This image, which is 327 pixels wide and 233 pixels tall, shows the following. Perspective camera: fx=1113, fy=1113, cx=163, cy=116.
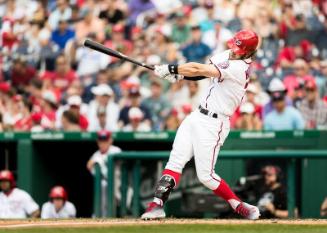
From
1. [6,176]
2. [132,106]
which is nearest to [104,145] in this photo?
[6,176]

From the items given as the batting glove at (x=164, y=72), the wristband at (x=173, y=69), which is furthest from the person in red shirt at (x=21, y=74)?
the wristband at (x=173, y=69)

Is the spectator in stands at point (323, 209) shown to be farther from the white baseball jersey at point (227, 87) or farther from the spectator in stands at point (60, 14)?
the spectator in stands at point (60, 14)

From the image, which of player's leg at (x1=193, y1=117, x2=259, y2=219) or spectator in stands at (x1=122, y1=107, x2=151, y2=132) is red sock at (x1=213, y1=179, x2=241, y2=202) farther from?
spectator in stands at (x1=122, y1=107, x2=151, y2=132)

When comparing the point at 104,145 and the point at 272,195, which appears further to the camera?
the point at 104,145

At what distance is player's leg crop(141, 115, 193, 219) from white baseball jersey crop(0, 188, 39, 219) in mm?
3329

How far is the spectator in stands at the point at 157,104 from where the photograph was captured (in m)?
14.3

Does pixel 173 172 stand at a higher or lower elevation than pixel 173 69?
lower

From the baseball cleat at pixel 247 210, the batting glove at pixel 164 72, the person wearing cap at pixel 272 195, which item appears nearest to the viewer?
the batting glove at pixel 164 72

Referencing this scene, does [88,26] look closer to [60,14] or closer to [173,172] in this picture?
[60,14]

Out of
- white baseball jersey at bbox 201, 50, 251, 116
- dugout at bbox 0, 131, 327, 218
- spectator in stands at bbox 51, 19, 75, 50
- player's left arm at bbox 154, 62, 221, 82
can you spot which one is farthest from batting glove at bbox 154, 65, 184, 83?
spectator in stands at bbox 51, 19, 75, 50

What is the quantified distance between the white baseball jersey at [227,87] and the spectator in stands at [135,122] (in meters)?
4.14

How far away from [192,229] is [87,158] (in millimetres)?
5451

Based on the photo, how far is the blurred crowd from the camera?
13.8m

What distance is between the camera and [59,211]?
12664 millimetres
